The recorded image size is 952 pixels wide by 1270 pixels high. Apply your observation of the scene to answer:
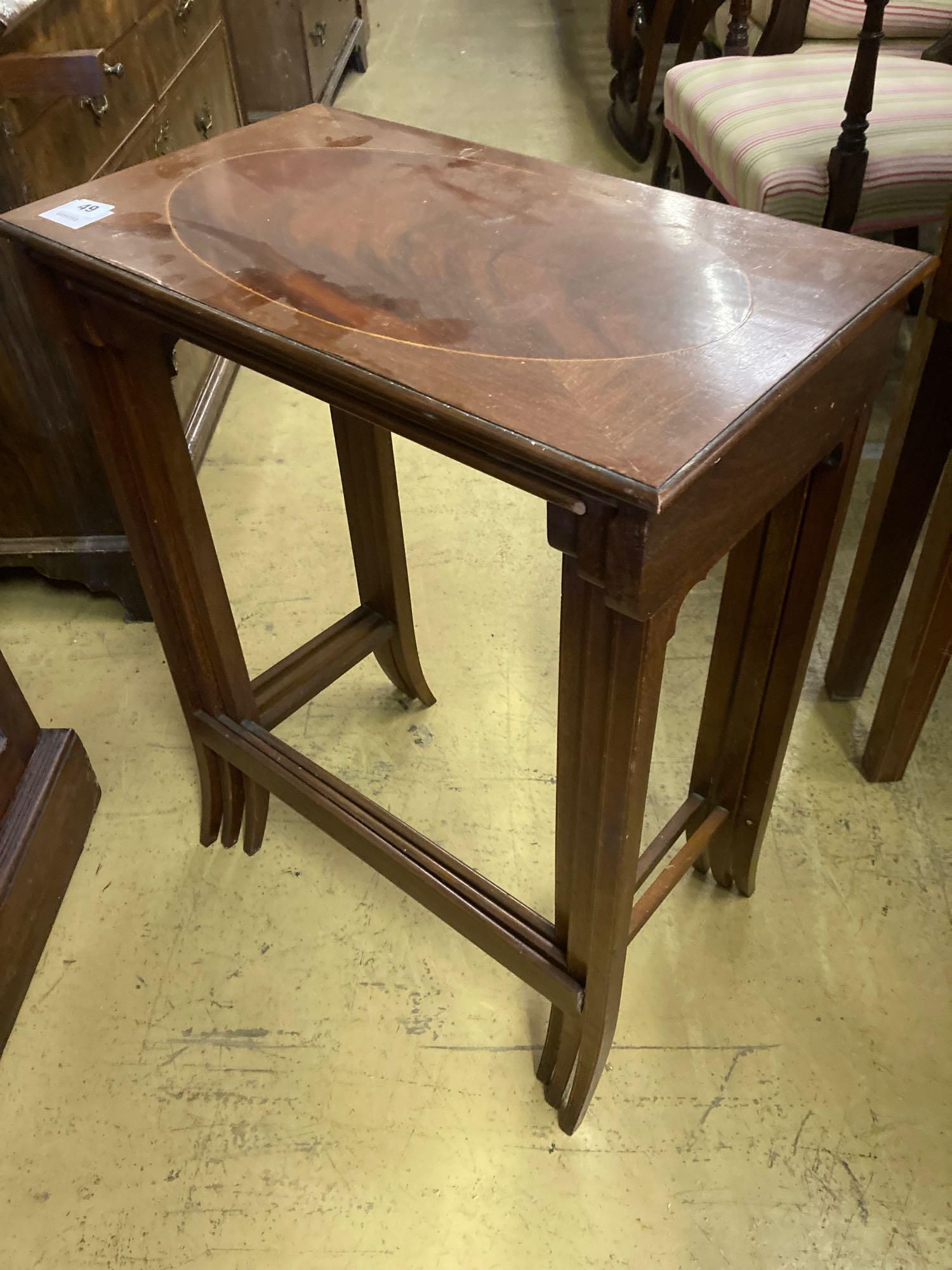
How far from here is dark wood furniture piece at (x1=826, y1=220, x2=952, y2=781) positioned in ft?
3.90

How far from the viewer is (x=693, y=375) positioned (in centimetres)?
63

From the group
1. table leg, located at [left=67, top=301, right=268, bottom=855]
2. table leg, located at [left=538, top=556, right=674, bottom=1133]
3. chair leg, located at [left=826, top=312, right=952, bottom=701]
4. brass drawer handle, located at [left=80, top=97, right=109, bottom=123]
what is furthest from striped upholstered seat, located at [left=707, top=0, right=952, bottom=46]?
table leg, located at [left=538, top=556, right=674, bottom=1133]

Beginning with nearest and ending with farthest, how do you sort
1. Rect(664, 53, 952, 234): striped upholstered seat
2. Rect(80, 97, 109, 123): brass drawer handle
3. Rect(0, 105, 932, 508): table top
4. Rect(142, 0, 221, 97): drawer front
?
Rect(0, 105, 932, 508): table top < Rect(80, 97, 109, 123): brass drawer handle < Rect(664, 53, 952, 234): striped upholstered seat < Rect(142, 0, 221, 97): drawer front

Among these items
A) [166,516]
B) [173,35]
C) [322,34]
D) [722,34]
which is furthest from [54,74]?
[322,34]

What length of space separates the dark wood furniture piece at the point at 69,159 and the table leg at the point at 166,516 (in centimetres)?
26

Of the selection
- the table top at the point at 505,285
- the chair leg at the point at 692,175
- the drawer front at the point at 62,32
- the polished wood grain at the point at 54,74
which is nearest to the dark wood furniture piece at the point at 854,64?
the chair leg at the point at 692,175

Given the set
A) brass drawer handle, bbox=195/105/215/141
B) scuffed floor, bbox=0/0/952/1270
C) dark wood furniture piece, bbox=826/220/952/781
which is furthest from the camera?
brass drawer handle, bbox=195/105/215/141

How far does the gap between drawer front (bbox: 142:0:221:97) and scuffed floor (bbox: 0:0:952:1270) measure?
102 cm

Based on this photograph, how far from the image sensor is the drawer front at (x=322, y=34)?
299 centimetres

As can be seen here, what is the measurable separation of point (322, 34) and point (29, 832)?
3008mm

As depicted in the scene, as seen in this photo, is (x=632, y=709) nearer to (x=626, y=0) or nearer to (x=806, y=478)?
(x=806, y=478)

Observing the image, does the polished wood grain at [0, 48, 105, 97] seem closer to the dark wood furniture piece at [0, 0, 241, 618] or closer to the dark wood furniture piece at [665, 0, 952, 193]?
the dark wood furniture piece at [0, 0, 241, 618]

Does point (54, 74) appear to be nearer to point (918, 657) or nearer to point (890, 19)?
point (918, 657)

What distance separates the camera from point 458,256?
78 centimetres
